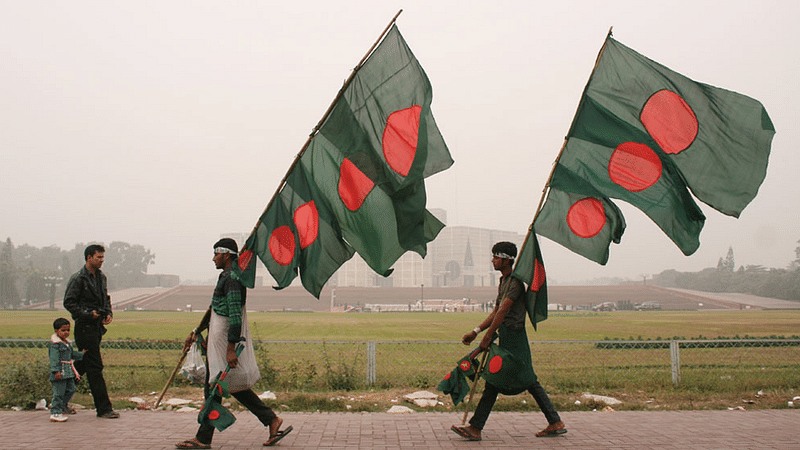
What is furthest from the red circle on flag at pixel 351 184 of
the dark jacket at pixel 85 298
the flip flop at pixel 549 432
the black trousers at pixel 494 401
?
the dark jacket at pixel 85 298

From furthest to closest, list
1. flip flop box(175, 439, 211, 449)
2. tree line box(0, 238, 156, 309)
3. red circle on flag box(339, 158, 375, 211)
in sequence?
tree line box(0, 238, 156, 309)
red circle on flag box(339, 158, 375, 211)
flip flop box(175, 439, 211, 449)

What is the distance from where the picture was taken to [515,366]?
5.14 metres

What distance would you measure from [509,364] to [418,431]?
3.40 feet

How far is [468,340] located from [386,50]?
2.54 m

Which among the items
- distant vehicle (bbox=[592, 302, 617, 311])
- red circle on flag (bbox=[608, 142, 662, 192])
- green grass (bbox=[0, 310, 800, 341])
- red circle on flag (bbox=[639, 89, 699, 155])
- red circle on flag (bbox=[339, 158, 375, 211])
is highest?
red circle on flag (bbox=[639, 89, 699, 155])

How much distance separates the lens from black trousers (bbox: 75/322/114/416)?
6.05 meters

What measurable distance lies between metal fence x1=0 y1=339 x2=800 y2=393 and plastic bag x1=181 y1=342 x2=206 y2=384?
2576 millimetres

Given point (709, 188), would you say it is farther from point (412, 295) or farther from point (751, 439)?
point (412, 295)

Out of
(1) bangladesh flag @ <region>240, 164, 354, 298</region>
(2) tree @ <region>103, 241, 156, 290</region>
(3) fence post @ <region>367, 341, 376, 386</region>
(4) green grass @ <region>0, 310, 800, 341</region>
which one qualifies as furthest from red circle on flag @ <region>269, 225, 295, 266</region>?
(2) tree @ <region>103, 241, 156, 290</region>

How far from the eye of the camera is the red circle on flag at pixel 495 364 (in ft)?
16.8

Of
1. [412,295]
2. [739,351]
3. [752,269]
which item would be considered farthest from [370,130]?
[752,269]

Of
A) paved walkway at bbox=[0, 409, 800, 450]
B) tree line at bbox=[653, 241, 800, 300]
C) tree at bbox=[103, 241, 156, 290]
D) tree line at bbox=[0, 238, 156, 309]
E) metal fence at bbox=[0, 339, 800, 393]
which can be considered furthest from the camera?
tree at bbox=[103, 241, 156, 290]

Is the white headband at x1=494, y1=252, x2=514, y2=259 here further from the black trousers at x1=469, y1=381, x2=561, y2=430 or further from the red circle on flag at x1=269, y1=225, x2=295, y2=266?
the red circle on flag at x1=269, y1=225, x2=295, y2=266

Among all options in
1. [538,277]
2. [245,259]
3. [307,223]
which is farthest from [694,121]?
[245,259]
